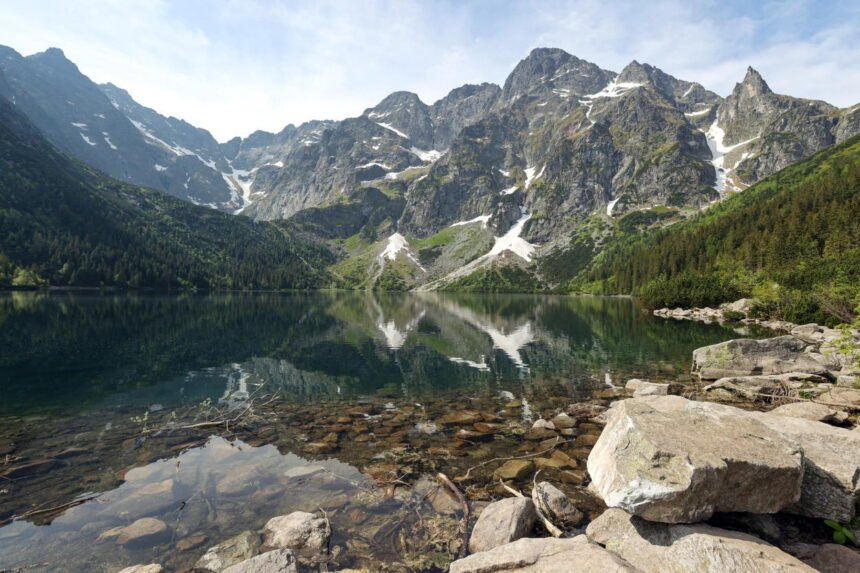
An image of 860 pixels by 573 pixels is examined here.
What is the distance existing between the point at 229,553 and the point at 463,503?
271 inches

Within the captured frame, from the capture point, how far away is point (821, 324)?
52.8 m

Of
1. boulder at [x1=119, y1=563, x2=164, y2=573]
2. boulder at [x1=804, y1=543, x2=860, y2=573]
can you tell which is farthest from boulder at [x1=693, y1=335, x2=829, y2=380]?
boulder at [x1=119, y1=563, x2=164, y2=573]

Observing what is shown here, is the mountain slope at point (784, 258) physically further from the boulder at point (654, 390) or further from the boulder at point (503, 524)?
the boulder at point (503, 524)

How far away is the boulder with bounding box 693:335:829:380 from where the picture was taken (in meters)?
28.2

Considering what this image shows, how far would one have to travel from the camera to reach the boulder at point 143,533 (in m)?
11.2

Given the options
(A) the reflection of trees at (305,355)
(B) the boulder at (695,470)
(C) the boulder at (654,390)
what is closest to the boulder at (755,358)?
(A) the reflection of trees at (305,355)

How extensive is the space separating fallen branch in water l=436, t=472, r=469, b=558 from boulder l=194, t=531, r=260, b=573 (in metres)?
5.78

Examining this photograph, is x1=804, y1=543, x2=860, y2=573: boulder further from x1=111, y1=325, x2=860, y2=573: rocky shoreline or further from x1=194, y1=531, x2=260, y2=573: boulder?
x1=194, y1=531, x2=260, y2=573: boulder

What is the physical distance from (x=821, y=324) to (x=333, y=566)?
69968 mm

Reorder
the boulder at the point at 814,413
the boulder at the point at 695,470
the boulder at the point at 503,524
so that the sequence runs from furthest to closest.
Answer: the boulder at the point at 814,413 → the boulder at the point at 503,524 → the boulder at the point at 695,470

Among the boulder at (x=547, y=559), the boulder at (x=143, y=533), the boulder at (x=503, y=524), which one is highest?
the boulder at (x=547, y=559)

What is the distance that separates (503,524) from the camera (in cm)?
1052

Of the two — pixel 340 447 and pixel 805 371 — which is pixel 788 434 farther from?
pixel 805 371

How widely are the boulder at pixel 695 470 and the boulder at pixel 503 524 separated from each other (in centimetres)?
222
